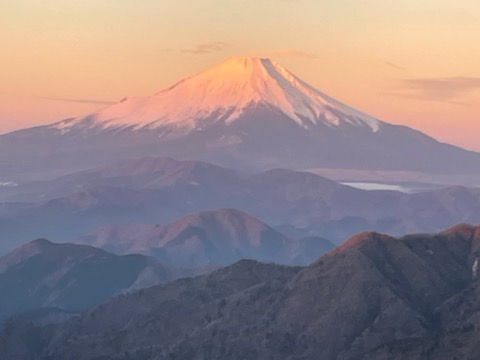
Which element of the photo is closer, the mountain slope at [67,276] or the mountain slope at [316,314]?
the mountain slope at [316,314]

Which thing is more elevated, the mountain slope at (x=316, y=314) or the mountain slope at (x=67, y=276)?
the mountain slope at (x=316, y=314)

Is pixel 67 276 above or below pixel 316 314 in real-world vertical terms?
below

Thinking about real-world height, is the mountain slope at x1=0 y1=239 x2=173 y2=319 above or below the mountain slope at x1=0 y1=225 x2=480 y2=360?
below

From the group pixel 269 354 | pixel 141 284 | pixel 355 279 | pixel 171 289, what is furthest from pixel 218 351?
pixel 141 284

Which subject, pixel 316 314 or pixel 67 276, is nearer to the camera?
pixel 316 314
